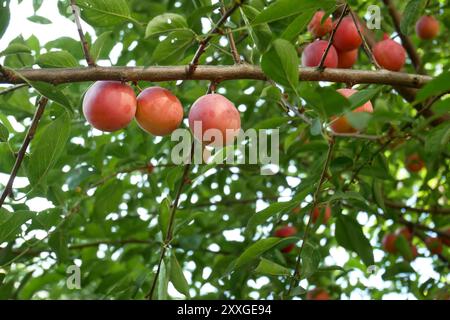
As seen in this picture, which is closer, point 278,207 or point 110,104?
point 110,104

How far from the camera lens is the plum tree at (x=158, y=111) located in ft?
4.47

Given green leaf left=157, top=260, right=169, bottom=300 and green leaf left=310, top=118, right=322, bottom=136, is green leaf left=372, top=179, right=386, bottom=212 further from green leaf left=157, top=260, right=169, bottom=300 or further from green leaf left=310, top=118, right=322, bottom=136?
green leaf left=310, top=118, right=322, bottom=136

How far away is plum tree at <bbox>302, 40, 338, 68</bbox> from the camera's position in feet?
5.71

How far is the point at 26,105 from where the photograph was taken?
2.35 metres

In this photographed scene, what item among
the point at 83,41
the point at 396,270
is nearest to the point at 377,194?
the point at 396,270

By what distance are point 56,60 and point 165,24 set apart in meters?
0.33

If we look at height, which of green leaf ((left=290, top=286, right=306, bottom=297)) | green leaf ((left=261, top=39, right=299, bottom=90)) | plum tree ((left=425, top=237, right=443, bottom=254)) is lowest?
green leaf ((left=290, top=286, right=306, bottom=297))

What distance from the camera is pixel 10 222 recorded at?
4.69 feet

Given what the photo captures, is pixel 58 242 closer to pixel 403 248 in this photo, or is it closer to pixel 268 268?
pixel 268 268

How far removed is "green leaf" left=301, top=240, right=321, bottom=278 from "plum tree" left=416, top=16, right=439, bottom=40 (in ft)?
5.62

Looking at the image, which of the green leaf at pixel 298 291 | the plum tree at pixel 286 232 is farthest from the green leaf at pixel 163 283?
the plum tree at pixel 286 232

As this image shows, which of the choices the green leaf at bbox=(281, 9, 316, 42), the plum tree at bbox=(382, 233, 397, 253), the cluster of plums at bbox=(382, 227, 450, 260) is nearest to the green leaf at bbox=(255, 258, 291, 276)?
the green leaf at bbox=(281, 9, 316, 42)
